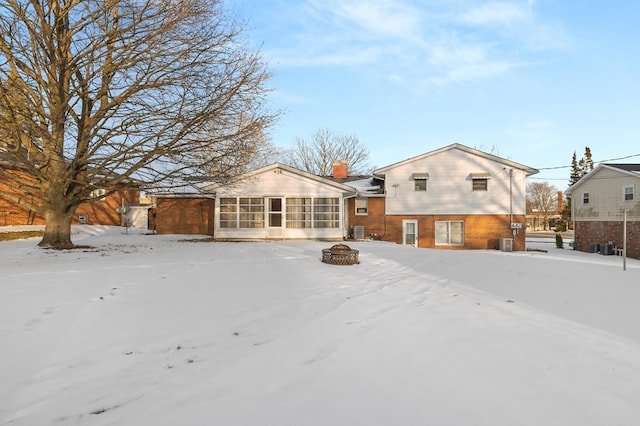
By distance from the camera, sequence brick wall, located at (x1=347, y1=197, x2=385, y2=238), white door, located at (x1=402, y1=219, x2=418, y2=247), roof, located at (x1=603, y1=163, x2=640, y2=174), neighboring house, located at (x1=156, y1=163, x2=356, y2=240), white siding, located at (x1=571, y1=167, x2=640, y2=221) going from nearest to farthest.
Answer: neighboring house, located at (x1=156, y1=163, x2=356, y2=240)
white siding, located at (x1=571, y1=167, x2=640, y2=221)
brick wall, located at (x1=347, y1=197, x2=385, y2=238)
white door, located at (x1=402, y1=219, x2=418, y2=247)
roof, located at (x1=603, y1=163, x2=640, y2=174)

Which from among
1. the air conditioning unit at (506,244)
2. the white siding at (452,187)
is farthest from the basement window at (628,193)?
the air conditioning unit at (506,244)

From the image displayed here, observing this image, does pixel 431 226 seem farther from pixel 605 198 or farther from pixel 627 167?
pixel 627 167

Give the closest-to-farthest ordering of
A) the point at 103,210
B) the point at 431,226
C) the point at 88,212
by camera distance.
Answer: the point at 431,226
the point at 88,212
the point at 103,210

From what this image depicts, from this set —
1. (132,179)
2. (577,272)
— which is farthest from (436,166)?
(132,179)

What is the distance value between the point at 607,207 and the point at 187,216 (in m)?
29.9

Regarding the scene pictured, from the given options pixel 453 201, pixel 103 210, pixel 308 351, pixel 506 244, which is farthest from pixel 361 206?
pixel 103 210

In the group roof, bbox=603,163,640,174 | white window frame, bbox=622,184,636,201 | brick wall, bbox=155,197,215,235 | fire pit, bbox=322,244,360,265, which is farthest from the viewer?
roof, bbox=603,163,640,174

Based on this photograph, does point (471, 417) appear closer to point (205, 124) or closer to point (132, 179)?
point (205, 124)

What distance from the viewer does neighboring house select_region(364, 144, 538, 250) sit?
23.9 m

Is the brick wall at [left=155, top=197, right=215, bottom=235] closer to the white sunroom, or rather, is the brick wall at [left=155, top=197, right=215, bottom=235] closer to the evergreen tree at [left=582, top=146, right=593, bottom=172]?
the white sunroom

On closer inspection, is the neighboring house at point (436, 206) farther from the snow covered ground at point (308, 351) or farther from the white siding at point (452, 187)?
the snow covered ground at point (308, 351)

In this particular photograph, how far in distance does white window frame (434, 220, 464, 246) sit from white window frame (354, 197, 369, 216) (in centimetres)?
489

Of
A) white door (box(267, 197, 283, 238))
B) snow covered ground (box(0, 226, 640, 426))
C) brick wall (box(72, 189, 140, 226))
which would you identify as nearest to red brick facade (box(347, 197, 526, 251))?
white door (box(267, 197, 283, 238))

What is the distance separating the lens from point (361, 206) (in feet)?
79.9
